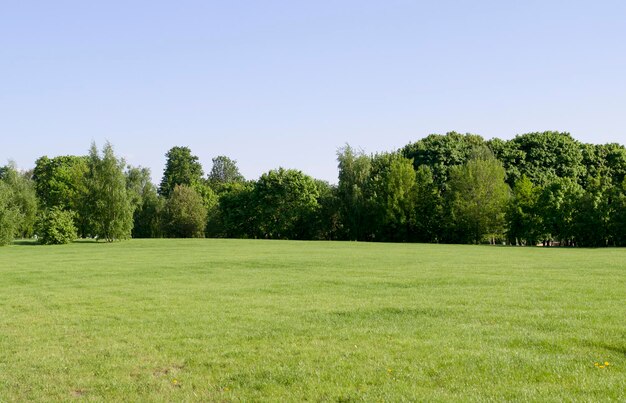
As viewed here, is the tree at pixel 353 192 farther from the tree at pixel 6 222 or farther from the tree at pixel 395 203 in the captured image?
the tree at pixel 6 222

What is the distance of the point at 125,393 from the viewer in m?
8.42

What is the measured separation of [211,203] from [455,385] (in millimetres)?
101485

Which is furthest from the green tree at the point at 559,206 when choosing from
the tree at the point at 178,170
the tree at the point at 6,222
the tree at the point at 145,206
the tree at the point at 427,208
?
the tree at the point at 178,170

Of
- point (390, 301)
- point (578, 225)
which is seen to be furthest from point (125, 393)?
point (578, 225)

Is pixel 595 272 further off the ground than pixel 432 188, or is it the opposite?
pixel 432 188

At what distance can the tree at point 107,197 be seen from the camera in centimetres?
6819

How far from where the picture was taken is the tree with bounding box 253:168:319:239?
88000 mm

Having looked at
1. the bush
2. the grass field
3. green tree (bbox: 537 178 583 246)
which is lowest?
Result: the grass field

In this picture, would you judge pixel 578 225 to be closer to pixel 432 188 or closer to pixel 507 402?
pixel 432 188

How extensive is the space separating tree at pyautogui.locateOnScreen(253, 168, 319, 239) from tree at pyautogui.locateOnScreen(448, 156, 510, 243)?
23671 mm

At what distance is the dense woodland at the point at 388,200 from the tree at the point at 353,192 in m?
0.16

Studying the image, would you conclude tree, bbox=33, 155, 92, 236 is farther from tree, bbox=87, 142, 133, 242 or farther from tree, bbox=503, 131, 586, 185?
tree, bbox=503, 131, 586, 185

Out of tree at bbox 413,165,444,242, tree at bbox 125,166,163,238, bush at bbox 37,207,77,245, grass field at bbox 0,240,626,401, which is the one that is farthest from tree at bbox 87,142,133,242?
grass field at bbox 0,240,626,401

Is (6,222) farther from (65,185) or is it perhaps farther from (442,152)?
(442,152)
